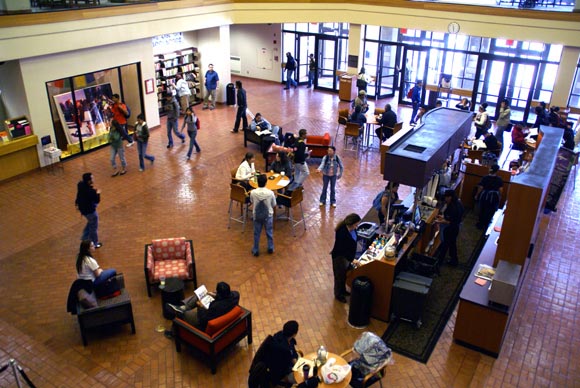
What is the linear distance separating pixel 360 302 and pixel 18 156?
399 inches

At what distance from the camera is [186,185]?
44.0 ft

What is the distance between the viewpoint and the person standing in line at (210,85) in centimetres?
1928

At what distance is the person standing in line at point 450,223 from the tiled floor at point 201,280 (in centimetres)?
152

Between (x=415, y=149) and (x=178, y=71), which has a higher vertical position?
(x=415, y=149)

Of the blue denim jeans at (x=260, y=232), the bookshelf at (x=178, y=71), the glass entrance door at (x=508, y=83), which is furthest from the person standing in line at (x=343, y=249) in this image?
the glass entrance door at (x=508, y=83)

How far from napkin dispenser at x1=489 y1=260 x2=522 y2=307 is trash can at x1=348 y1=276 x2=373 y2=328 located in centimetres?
187

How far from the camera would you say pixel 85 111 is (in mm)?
15367

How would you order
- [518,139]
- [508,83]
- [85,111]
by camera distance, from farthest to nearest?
[508,83]
[85,111]
[518,139]

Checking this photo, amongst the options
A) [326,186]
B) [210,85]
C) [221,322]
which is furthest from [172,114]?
[221,322]

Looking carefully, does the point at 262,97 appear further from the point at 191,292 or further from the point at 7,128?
the point at 191,292

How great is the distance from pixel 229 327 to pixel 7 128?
928 centimetres

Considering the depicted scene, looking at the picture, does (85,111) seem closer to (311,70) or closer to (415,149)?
(311,70)

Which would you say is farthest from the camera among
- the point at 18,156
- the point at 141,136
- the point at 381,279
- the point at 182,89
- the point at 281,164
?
the point at 182,89

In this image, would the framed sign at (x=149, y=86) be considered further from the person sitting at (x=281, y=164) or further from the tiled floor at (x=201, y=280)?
the person sitting at (x=281, y=164)
